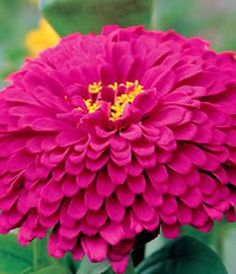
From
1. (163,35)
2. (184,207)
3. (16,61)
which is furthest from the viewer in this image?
(16,61)

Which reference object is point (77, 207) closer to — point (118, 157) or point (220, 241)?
point (118, 157)

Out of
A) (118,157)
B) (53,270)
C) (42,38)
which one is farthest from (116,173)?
(42,38)

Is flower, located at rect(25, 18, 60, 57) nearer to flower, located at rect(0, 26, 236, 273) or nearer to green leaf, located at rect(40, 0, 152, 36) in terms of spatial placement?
green leaf, located at rect(40, 0, 152, 36)

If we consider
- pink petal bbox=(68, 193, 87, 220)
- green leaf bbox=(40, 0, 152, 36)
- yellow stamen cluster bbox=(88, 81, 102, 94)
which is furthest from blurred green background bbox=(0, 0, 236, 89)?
pink petal bbox=(68, 193, 87, 220)

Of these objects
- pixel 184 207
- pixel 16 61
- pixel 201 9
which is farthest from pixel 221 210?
pixel 201 9

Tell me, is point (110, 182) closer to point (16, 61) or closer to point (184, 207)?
point (184, 207)

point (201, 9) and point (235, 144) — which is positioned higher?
point (235, 144)
